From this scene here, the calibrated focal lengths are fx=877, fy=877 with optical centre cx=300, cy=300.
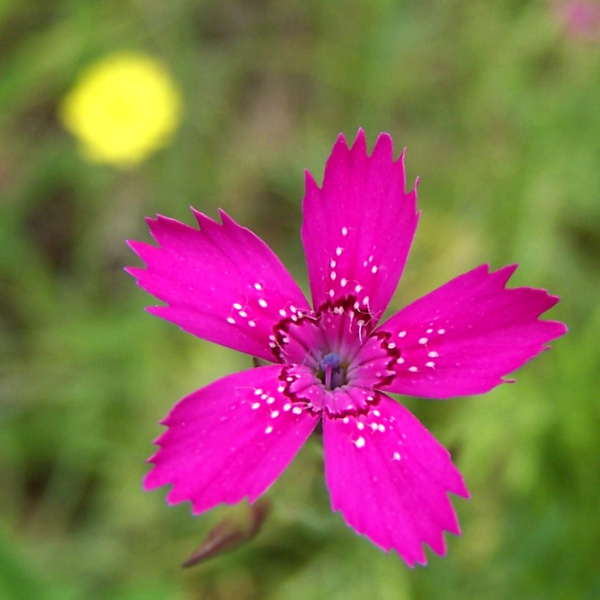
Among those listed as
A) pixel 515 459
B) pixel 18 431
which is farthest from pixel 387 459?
pixel 18 431

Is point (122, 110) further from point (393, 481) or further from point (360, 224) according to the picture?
point (393, 481)

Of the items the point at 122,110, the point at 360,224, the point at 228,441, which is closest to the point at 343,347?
the point at 360,224

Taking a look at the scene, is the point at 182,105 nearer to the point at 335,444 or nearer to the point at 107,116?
the point at 107,116

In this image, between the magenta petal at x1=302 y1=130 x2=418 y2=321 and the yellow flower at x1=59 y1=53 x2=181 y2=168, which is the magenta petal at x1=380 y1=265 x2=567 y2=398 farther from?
the yellow flower at x1=59 y1=53 x2=181 y2=168

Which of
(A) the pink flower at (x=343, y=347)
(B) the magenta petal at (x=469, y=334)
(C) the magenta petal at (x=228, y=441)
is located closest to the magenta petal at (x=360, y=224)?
(A) the pink flower at (x=343, y=347)

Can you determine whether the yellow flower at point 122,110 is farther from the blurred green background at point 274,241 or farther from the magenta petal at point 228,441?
the magenta petal at point 228,441

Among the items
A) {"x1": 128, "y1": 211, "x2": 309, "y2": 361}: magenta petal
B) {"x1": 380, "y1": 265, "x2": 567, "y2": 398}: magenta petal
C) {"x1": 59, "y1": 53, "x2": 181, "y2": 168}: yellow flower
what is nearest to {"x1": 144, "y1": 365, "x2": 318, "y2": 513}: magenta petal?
{"x1": 128, "y1": 211, "x2": 309, "y2": 361}: magenta petal
